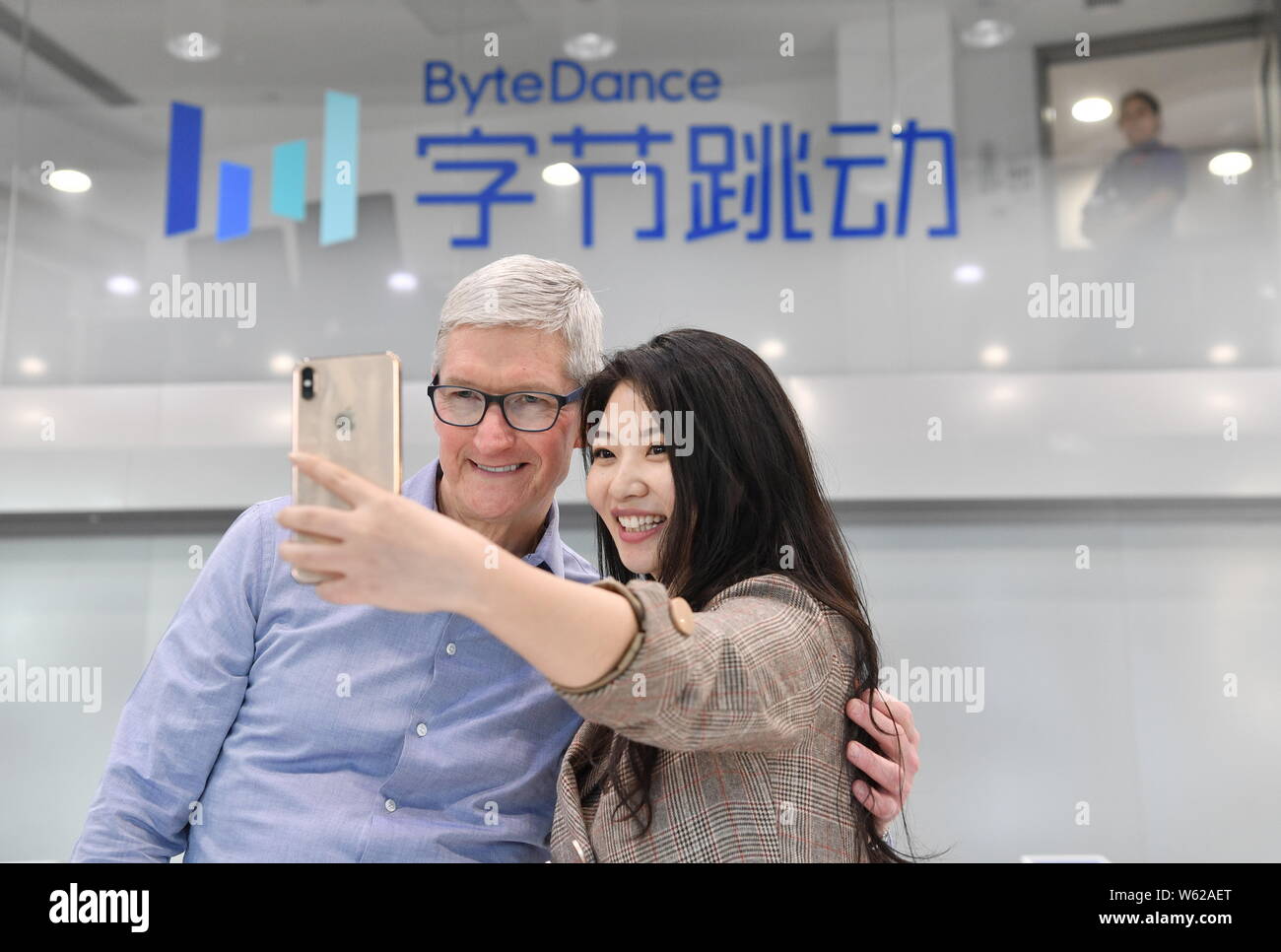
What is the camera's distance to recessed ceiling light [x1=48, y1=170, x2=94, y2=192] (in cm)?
482

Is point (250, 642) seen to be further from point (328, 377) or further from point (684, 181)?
point (684, 181)

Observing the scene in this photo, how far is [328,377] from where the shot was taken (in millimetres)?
953

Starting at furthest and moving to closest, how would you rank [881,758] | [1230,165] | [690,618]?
[1230,165], [881,758], [690,618]

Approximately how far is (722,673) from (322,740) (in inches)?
31.9

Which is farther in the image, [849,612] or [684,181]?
[684,181]

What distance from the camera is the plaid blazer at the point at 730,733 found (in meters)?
0.98

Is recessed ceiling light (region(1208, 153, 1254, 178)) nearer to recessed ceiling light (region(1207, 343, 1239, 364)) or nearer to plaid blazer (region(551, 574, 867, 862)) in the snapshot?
recessed ceiling light (region(1207, 343, 1239, 364))

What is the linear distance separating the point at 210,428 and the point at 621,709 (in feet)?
13.6

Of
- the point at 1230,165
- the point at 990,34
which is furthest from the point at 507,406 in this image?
the point at 1230,165

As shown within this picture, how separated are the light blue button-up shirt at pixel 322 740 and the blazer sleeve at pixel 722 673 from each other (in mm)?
531

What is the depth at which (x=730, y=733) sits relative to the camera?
42.2 inches

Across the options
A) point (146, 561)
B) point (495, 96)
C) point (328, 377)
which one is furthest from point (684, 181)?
point (328, 377)

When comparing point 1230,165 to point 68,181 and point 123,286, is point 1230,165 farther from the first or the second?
point 68,181

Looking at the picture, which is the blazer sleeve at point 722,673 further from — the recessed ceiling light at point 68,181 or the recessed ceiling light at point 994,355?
the recessed ceiling light at point 68,181
